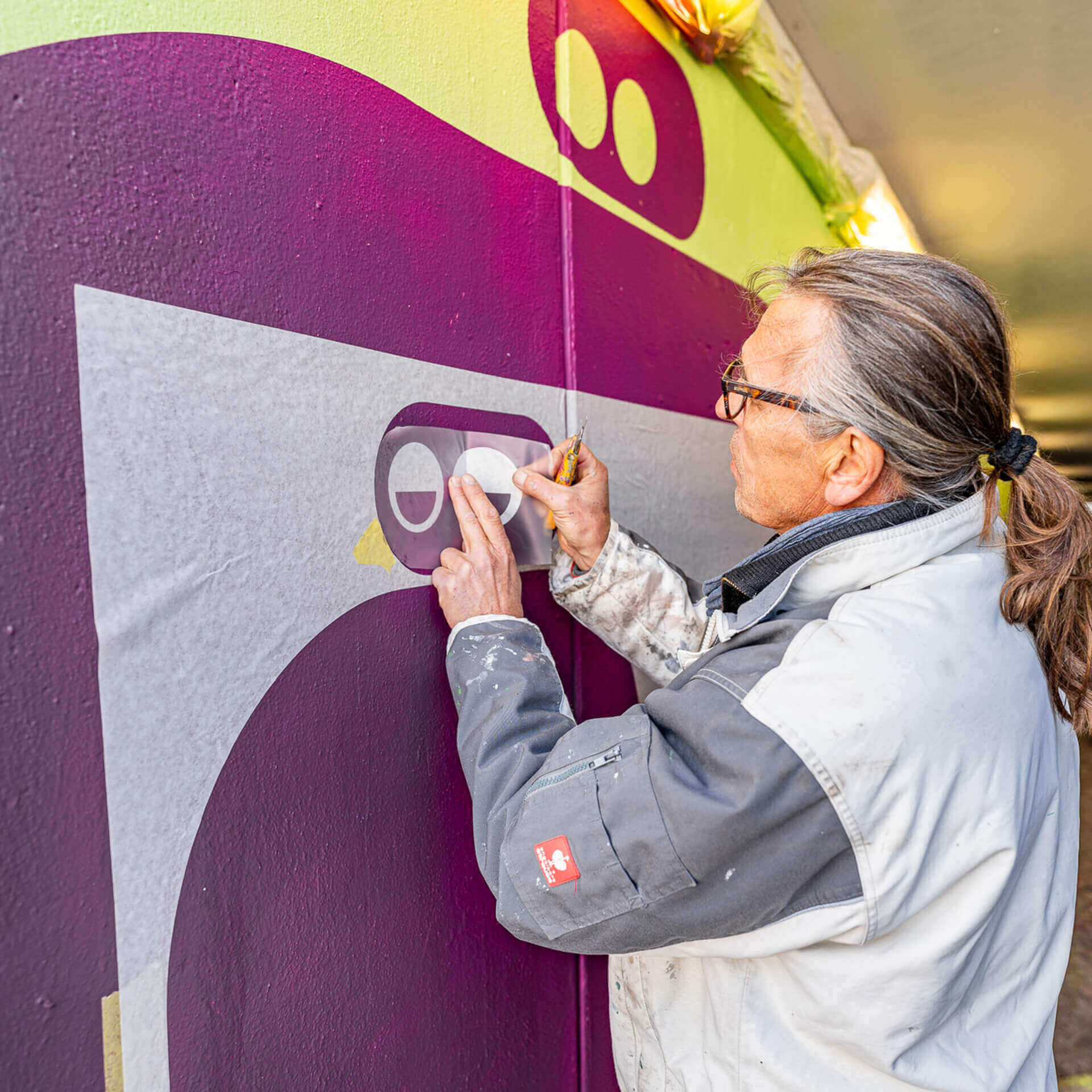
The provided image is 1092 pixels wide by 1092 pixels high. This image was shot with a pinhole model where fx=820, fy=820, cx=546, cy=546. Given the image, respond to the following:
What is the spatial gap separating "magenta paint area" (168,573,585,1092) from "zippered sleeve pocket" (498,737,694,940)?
27 centimetres

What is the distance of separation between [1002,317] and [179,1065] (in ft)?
4.56

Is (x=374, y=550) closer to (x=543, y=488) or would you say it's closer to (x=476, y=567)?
(x=476, y=567)

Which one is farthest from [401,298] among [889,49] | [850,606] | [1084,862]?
[1084,862]

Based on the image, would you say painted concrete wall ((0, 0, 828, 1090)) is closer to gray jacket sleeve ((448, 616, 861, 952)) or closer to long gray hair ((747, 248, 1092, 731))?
gray jacket sleeve ((448, 616, 861, 952))

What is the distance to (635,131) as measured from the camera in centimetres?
178

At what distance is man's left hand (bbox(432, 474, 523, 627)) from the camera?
121cm

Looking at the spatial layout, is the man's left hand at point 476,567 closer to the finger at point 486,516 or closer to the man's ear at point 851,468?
the finger at point 486,516

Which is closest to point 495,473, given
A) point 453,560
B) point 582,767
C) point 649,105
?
point 453,560

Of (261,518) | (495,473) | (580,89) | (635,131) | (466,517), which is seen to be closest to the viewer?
(261,518)

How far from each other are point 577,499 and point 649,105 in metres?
1.03

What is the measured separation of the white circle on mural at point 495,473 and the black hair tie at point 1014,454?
725mm

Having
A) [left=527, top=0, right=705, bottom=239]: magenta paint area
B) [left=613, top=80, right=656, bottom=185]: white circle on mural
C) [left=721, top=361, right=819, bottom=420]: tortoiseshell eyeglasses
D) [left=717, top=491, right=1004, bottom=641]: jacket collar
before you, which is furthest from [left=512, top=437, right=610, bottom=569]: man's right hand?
[left=613, top=80, right=656, bottom=185]: white circle on mural

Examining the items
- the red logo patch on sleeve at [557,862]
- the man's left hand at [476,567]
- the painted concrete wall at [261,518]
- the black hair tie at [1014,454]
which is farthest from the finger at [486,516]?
the black hair tie at [1014,454]

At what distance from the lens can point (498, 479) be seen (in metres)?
1.37
